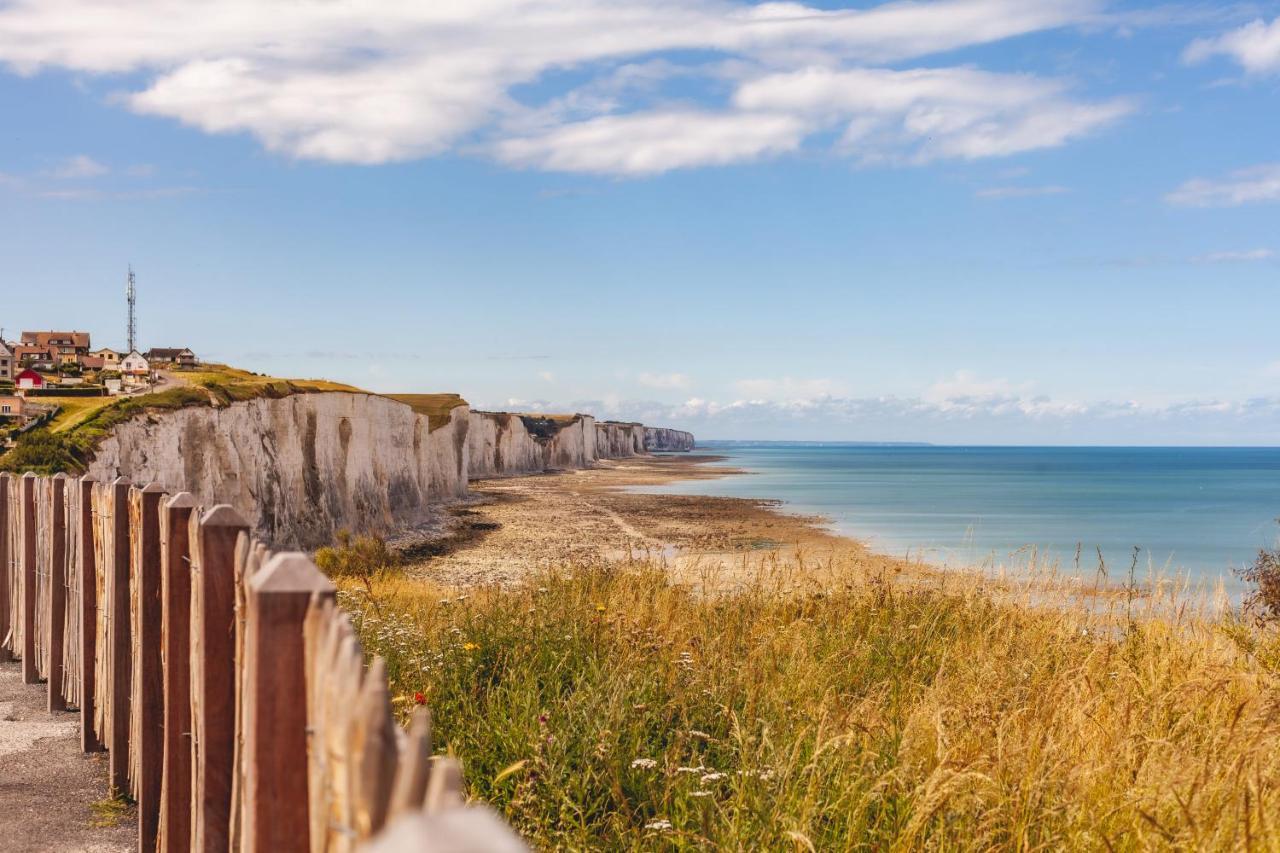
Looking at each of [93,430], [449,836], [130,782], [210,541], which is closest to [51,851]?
[130,782]

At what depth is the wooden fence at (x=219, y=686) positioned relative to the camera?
1.39 m

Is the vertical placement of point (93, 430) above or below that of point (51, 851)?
above

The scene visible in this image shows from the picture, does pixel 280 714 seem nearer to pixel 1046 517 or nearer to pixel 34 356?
pixel 1046 517

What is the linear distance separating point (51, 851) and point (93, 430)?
730 inches

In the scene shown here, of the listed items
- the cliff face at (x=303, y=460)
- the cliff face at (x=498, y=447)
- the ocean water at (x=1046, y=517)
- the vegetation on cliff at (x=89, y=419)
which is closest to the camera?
the vegetation on cliff at (x=89, y=419)

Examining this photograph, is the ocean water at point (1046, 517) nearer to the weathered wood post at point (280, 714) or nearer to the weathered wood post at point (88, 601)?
the weathered wood post at point (88, 601)

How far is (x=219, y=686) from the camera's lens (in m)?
3.14

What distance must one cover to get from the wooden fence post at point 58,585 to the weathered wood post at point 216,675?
3.76 metres

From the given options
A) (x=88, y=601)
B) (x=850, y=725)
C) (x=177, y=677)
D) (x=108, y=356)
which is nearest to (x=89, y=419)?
(x=88, y=601)

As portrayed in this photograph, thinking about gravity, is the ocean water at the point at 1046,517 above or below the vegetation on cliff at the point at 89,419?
below

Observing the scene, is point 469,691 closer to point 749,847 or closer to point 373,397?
point 749,847

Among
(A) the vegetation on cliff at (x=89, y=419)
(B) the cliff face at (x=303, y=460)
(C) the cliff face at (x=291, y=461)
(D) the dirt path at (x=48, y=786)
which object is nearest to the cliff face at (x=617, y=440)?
(B) the cliff face at (x=303, y=460)

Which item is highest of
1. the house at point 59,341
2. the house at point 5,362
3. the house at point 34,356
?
the house at point 59,341

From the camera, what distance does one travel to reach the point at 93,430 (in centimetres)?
2025
